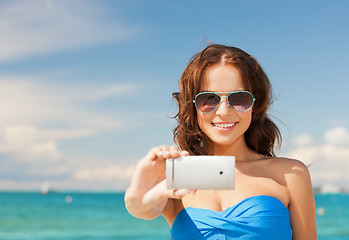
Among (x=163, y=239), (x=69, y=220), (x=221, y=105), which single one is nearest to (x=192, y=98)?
(x=221, y=105)

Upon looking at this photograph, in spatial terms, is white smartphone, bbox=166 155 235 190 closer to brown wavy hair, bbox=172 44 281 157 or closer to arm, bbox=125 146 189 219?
arm, bbox=125 146 189 219

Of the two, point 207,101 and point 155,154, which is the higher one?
point 207,101

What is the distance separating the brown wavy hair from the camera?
120 inches

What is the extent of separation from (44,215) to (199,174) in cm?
3377

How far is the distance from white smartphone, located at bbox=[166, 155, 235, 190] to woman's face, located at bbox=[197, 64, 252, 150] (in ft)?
1.95

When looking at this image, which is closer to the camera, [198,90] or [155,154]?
[155,154]

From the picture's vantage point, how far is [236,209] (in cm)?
286

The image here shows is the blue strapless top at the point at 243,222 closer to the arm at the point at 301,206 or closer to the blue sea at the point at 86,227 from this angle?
the arm at the point at 301,206

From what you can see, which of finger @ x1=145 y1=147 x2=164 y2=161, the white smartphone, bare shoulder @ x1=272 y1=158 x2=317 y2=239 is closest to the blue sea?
bare shoulder @ x1=272 y1=158 x2=317 y2=239

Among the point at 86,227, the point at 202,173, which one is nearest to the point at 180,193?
the point at 202,173

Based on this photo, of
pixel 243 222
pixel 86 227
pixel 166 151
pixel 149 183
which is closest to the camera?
pixel 166 151

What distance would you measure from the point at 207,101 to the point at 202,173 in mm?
701

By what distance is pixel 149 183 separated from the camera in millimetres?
2578

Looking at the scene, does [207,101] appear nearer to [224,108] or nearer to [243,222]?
[224,108]
